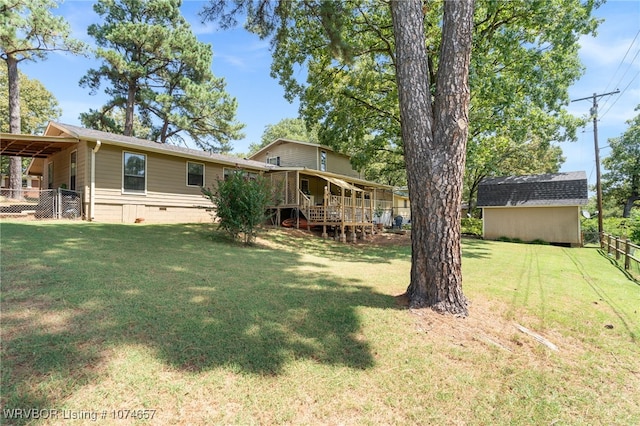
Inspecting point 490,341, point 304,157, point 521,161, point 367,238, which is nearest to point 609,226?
point 521,161

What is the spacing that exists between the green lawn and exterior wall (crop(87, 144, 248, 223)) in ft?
20.9

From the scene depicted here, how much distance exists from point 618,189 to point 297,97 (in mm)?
34591

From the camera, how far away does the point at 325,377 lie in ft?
8.76

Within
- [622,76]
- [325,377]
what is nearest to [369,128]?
[622,76]

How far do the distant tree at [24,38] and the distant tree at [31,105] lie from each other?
1106 cm

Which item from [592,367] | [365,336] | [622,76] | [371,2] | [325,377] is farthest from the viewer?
[622,76]

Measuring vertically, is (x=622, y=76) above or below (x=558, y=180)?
above

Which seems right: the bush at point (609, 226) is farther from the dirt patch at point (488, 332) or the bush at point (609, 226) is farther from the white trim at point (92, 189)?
the white trim at point (92, 189)

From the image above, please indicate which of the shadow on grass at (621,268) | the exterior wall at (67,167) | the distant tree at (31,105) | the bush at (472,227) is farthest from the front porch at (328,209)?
the distant tree at (31,105)

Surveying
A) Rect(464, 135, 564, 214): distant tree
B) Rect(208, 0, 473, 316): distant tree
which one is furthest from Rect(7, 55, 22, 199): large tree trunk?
Rect(464, 135, 564, 214): distant tree

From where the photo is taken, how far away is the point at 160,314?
346 centimetres

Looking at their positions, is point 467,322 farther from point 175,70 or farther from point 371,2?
point 175,70

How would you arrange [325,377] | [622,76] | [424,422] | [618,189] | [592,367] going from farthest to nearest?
[618,189]
[622,76]
[592,367]
[325,377]
[424,422]

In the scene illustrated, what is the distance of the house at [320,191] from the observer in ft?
47.1
